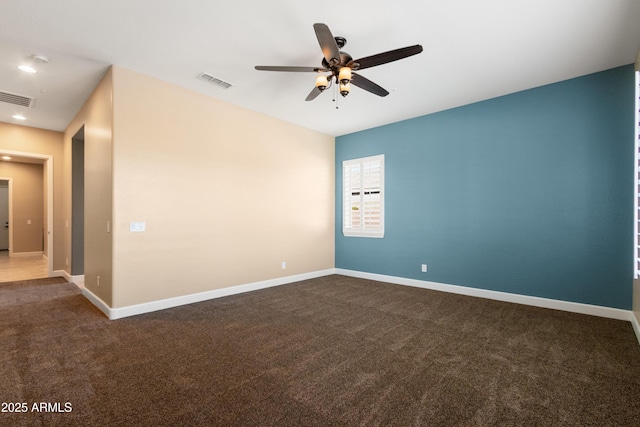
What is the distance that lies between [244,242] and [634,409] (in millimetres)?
4618

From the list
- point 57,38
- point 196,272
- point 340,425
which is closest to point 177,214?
point 196,272

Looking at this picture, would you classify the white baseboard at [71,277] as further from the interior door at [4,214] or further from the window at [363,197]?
the interior door at [4,214]

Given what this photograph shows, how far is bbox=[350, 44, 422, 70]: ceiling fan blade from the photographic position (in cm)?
256

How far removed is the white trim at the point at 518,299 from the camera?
3.69 m

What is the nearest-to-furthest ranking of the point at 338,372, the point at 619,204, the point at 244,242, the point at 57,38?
1. the point at 338,372
2. the point at 57,38
3. the point at 619,204
4. the point at 244,242

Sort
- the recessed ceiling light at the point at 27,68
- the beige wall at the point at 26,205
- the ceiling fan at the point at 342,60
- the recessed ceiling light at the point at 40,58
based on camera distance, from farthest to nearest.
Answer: the beige wall at the point at 26,205 → the recessed ceiling light at the point at 27,68 → the recessed ceiling light at the point at 40,58 → the ceiling fan at the point at 342,60

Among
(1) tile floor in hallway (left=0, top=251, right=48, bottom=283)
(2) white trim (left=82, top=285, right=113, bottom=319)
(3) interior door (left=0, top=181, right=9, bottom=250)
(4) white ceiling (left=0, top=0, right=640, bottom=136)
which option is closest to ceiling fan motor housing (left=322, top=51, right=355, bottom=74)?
(4) white ceiling (left=0, top=0, right=640, bottom=136)

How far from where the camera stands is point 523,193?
436cm

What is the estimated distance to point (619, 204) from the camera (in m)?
3.65

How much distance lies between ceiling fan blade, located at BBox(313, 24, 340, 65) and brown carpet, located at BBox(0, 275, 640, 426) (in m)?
2.71

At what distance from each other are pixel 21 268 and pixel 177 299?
5.88m

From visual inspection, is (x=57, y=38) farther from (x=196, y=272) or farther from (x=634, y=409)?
(x=634, y=409)

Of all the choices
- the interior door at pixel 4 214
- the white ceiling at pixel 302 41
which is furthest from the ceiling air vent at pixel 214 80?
the interior door at pixel 4 214

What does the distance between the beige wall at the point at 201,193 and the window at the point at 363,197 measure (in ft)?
2.57
